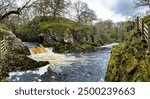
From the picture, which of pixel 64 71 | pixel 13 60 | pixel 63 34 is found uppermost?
pixel 63 34

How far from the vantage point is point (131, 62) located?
621cm

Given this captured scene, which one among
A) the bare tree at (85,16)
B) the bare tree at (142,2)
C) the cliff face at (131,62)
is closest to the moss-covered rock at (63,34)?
the bare tree at (85,16)

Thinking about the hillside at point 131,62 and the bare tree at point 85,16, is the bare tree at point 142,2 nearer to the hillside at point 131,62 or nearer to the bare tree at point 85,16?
the hillside at point 131,62

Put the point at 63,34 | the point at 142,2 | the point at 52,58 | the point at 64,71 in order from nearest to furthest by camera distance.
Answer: the point at 142,2
the point at 64,71
the point at 52,58
the point at 63,34

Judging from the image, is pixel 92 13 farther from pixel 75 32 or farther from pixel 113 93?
pixel 113 93

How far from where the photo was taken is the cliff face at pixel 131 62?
5.68m

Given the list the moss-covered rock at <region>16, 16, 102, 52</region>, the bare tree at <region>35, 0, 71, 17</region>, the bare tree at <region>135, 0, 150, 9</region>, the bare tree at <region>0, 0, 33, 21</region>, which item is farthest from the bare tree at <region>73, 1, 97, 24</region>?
the bare tree at <region>0, 0, 33, 21</region>

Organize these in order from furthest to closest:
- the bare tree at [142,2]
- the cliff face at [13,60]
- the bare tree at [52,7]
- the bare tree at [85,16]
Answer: the bare tree at [85,16] < the bare tree at [52,7] < the bare tree at [142,2] < the cliff face at [13,60]

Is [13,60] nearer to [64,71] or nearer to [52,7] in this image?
[64,71]

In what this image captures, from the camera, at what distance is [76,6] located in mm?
12570

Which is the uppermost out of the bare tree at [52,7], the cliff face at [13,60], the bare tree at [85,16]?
the bare tree at [52,7]

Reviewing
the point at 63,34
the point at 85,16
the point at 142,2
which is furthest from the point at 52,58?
the point at 85,16

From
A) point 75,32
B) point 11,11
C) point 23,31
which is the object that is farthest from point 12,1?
point 75,32

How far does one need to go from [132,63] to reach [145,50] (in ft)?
1.52
